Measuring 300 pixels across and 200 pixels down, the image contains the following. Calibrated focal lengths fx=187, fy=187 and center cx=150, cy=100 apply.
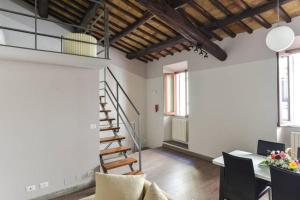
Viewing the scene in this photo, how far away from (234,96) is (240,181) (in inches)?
99.1

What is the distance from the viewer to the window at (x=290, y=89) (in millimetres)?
3795

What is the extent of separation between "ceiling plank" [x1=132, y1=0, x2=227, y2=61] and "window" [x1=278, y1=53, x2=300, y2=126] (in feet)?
4.11

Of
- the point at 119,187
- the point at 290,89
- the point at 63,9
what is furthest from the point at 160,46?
the point at 119,187

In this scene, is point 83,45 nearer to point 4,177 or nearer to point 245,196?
point 4,177

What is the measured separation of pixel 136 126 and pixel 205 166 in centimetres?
301

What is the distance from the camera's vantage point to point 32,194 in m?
3.07

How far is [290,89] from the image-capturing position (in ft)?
12.6

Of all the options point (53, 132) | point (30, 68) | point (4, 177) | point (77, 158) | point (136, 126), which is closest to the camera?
point (4, 177)

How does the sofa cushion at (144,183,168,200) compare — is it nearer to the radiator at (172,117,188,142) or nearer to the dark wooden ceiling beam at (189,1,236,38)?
the dark wooden ceiling beam at (189,1,236,38)

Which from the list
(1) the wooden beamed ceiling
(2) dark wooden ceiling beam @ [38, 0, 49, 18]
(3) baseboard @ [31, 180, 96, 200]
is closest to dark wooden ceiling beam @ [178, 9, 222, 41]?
(1) the wooden beamed ceiling

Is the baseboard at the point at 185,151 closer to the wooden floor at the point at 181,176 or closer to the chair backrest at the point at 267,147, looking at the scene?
the wooden floor at the point at 181,176

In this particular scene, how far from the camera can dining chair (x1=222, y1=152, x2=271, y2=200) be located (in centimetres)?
Answer: 217

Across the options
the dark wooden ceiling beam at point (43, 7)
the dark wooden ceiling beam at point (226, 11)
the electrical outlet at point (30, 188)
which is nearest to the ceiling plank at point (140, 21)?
the dark wooden ceiling beam at point (226, 11)

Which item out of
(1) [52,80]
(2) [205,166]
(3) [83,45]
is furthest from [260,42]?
(1) [52,80]
